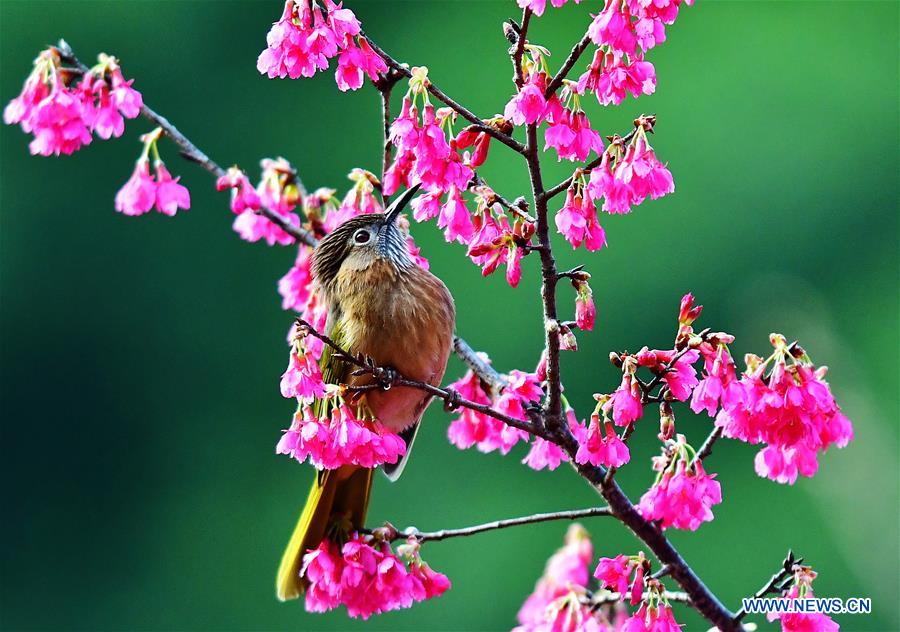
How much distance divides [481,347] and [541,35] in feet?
18.1

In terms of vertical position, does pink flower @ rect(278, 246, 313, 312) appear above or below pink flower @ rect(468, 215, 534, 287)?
above

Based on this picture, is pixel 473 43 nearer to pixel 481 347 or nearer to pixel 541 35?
pixel 541 35

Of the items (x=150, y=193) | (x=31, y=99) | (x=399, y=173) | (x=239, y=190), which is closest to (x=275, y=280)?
(x=239, y=190)

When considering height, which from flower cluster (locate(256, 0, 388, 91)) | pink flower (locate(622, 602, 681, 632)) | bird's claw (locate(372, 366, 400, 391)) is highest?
flower cluster (locate(256, 0, 388, 91))

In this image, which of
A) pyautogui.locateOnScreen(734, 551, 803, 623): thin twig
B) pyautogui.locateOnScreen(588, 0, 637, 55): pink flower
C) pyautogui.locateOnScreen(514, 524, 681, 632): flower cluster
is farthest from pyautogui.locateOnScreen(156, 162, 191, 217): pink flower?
pyautogui.locateOnScreen(734, 551, 803, 623): thin twig

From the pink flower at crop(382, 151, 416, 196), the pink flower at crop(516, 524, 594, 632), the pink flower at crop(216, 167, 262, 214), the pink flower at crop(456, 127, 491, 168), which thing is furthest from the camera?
the pink flower at crop(516, 524, 594, 632)

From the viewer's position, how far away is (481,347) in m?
11.1

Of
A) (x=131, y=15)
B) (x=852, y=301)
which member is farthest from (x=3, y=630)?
(x=852, y=301)

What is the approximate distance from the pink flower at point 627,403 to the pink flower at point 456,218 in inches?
16.5

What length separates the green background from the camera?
459 inches

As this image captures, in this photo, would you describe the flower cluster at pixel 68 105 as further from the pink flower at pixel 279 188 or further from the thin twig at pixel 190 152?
the pink flower at pixel 279 188

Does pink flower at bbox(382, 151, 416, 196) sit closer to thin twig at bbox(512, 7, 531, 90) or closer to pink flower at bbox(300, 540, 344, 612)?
thin twig at bbox(512, 7, 531, 90)

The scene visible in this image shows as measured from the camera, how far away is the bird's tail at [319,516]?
2.85 m

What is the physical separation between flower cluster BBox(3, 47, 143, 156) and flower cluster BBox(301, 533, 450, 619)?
0.95m
